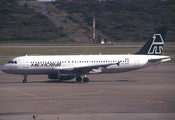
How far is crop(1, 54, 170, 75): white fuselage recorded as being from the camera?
34.5 meters

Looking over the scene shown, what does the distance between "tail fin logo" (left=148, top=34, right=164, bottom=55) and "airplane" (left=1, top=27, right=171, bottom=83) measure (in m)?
0.90

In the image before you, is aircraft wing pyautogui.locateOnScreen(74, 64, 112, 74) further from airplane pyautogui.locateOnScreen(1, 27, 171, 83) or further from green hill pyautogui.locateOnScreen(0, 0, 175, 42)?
green hill pyautogui.locateOnScreen(0, 0, 175, 42)

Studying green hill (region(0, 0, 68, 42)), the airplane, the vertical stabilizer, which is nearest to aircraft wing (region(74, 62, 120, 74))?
the airplane

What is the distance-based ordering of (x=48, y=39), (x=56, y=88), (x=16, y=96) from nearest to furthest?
(x=16, y=96) → (x=56, y=88) → (x=48, y=39)

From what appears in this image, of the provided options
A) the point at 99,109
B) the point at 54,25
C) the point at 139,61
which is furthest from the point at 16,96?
Answer: the point at 54,25

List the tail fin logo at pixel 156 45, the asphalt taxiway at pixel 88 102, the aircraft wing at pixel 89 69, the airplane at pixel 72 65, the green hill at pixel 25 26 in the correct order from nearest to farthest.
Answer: the asphalt taxiway at pixel 88 102 < the aircraft wing at pixel 89 69 < the airplane at pixel 72 65 < the tail fin logo at pixel 156 45 < the green hill at pixel 25 26

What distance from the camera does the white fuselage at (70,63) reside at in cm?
3453

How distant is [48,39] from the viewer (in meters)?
151

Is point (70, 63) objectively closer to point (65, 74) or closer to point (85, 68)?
point (85, 68)

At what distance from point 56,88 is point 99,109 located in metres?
10.5

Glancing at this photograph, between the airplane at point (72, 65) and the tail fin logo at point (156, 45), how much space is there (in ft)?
2.94

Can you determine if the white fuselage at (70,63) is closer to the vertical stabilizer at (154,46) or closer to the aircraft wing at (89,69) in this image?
the aircraft wing at (89,69)

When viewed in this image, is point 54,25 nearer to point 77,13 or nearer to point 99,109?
point 77,13

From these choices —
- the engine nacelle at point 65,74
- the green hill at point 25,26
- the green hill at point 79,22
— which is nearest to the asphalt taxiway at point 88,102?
the engine nacelle at point 65,74
